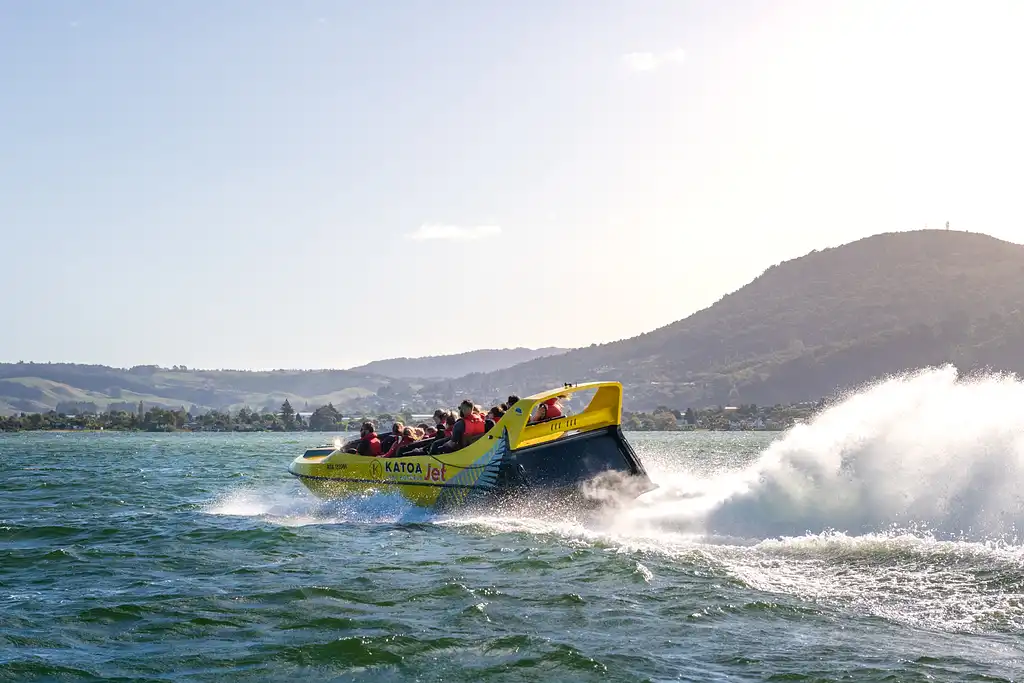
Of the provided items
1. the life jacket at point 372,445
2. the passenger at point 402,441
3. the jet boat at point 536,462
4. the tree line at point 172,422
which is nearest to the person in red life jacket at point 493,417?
the jet boat at point 536,462

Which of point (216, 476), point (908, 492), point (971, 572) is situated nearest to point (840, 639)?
point (971, 572)

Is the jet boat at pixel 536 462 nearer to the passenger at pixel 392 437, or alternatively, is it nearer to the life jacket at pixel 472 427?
the life jacket at pixel 472 427

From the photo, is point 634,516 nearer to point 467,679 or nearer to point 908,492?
point 908,492

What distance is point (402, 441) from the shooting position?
934 inches

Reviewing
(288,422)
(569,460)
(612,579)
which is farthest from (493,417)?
(288,422)

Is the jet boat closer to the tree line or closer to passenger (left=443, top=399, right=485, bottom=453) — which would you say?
passenger (left=443, top=399, right=485, bottom=453)

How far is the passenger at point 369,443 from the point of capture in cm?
2359

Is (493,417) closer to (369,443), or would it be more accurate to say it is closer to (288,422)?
(369,443)

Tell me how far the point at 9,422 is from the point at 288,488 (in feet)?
456

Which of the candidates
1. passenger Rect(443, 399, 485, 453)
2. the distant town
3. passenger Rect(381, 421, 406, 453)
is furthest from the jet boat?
the distant town

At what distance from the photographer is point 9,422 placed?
152875 millimetres

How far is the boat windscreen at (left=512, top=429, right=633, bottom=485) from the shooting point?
20109mm

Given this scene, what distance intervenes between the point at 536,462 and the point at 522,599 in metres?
7.41

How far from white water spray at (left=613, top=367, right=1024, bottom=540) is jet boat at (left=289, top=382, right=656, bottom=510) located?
3.31 feet
